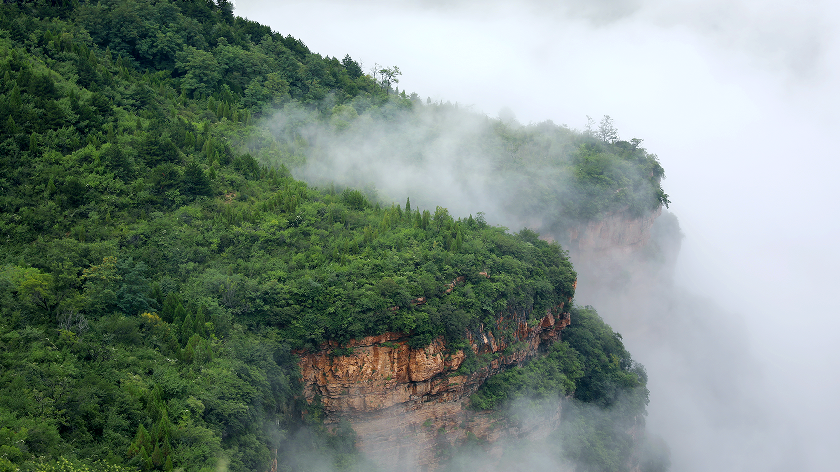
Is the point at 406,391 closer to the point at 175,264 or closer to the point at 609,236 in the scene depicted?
the point at 175,264

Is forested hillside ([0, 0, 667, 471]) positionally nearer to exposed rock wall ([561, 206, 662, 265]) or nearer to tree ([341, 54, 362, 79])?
tree ([341, 54, 362, 79])

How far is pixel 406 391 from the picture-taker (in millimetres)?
35875

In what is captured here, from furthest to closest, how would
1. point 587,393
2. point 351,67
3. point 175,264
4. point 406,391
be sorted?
point 351,67 → point 587,393 → point 406,391 → point 175,264

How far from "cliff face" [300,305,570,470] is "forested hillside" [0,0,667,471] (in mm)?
1096

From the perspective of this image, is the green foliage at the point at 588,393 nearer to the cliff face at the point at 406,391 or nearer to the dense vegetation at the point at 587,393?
the dense vegetation at the point at 587,393

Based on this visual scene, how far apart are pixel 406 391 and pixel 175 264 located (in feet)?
42.8

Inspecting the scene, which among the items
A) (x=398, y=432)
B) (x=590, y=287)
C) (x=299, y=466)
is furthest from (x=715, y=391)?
(x=299, y=466)

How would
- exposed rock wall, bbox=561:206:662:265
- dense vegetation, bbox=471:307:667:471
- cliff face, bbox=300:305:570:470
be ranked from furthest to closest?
exposed rock wall, bbox=561:206:662:265 → dense vegetation, bbox=471:307:667:471 → cliff face, bbox=300:305:570:470

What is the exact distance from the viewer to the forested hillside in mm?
23219

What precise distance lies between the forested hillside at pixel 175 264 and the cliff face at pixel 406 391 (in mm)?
1096

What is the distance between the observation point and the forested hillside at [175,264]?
23.2 m

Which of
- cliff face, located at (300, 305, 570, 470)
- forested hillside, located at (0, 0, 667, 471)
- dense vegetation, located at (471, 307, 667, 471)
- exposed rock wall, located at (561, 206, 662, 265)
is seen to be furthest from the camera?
exposed rock wall, located at (561, 206, 662, 265)

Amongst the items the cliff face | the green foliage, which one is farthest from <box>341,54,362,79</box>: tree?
the cliff face

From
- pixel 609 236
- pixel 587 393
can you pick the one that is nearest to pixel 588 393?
pixel 587 393
